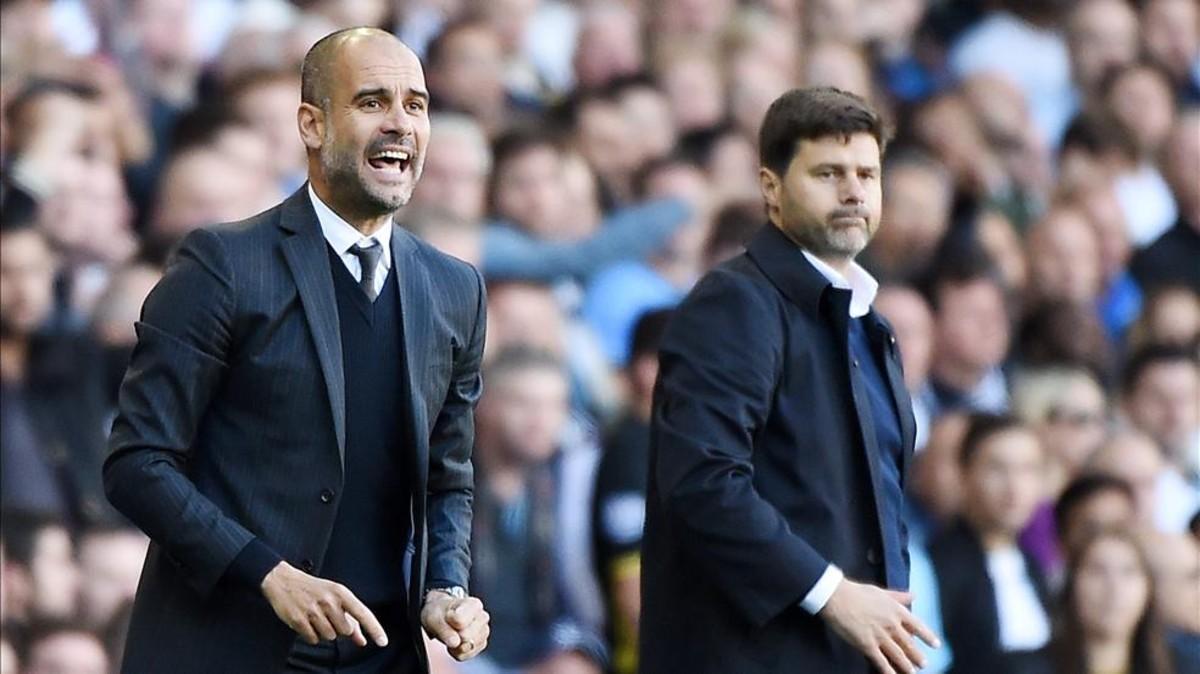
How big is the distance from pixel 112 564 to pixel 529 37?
153 inches

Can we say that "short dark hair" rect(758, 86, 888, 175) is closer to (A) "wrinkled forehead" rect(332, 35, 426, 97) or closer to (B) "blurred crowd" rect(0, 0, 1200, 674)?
(A) "wrinkled forehead" rect(332, 35, 426, 97)

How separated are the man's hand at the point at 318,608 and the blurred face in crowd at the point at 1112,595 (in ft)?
12.8

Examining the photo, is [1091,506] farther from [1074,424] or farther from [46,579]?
[46,579]

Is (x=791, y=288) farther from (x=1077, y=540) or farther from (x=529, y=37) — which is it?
(x=529, y=37)

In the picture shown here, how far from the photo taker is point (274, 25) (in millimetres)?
8656

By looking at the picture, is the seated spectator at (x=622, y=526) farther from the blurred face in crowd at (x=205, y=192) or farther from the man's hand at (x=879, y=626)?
the man's hand at (x=879, y=626)

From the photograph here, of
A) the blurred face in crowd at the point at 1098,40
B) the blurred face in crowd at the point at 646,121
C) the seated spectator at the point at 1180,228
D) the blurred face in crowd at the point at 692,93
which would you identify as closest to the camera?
the blurred face in crowd at the point at 646,121

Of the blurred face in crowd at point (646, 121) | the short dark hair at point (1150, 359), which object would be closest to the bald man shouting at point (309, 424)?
the blurred face in crowd at point (646, 121)

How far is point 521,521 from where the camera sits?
23.1ft

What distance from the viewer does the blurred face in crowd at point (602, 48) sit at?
9.81 metres

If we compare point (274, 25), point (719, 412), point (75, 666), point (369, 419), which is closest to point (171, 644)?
point (369, 419)

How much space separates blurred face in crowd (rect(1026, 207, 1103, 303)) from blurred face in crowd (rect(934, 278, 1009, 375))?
824 millimetres

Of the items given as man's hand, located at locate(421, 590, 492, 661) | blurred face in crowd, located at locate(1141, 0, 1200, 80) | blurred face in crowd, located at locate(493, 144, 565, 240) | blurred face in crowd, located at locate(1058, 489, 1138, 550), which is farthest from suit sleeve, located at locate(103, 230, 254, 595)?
blurred face in crowd, located at locate(1141, 0, 1200, 80)

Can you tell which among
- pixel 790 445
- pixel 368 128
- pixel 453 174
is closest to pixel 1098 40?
pixel 453 174
